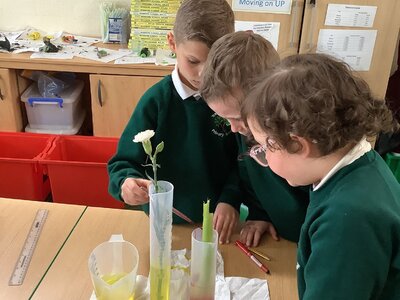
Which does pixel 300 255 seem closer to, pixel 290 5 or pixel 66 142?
pixel 66 142

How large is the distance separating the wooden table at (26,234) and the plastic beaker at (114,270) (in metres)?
0.18

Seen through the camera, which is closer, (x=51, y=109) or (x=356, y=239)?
(x=356, y=239)

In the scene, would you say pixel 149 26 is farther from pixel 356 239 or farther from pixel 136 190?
pixel 356 239

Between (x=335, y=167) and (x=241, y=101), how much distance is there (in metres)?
0.29

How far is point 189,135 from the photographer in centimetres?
128

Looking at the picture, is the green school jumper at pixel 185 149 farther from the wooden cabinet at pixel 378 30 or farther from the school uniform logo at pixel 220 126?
the wooden cabinet at pixel 378 30

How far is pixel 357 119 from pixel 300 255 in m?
0.26

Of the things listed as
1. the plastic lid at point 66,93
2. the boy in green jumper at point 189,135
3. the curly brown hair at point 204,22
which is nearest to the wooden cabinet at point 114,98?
the plastic lid at point 66,93

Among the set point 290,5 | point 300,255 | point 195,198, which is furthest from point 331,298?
point 290,5

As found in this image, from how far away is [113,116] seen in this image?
273 centimetres

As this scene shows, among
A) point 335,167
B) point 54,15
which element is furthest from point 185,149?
point 54,15

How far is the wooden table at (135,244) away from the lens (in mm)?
977

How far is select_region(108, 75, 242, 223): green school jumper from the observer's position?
1.25 m

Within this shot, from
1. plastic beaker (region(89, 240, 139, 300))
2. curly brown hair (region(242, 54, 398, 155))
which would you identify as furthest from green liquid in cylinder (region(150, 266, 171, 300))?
curly brown hair (region(242, 54, 398, 155))
